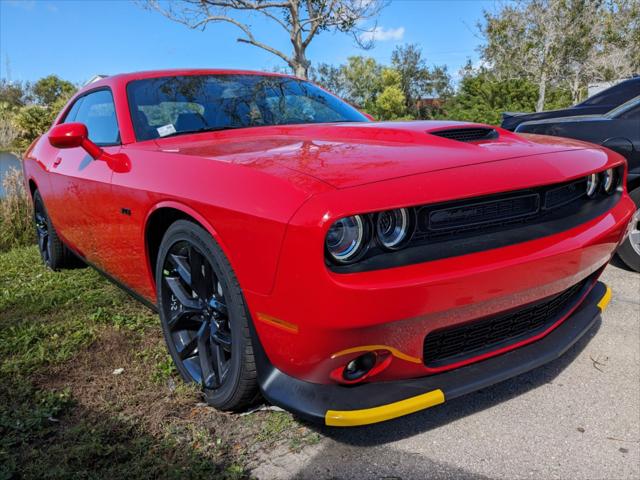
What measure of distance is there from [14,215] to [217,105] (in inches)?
175

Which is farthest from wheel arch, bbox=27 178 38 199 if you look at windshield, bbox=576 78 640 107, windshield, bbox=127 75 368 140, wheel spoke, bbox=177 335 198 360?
windshield, bbox=576 78 640 107

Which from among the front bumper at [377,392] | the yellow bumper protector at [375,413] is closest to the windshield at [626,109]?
the front bumper at [377,392]

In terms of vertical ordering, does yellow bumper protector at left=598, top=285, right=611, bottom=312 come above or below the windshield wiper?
below

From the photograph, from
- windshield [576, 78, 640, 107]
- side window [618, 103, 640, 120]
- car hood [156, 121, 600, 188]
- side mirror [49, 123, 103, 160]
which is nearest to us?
car hood [156, 121, 600, 188]

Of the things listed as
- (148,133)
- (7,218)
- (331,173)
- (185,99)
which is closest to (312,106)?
(185,99)

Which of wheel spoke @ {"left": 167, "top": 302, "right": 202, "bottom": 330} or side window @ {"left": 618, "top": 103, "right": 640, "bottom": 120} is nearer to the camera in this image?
wheel spoke @ {"left": 167, "top": 302, "right": 202, "bottom": 330}

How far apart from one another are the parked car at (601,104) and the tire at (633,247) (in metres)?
1.23

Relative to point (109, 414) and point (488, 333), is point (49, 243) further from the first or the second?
point (488, 333)

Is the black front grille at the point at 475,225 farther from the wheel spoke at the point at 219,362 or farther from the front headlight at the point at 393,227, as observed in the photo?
the wheel spoke at the point at 219,362

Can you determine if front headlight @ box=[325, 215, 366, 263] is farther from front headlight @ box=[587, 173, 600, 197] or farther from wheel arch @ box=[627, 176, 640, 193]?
wheel arch @ box=[627, 176, 640, 193]

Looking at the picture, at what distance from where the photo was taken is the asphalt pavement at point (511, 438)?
1831 millimetres

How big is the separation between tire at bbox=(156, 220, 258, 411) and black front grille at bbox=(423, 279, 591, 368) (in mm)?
648

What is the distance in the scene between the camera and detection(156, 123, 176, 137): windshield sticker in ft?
8.86

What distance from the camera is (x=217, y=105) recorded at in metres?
2.95
